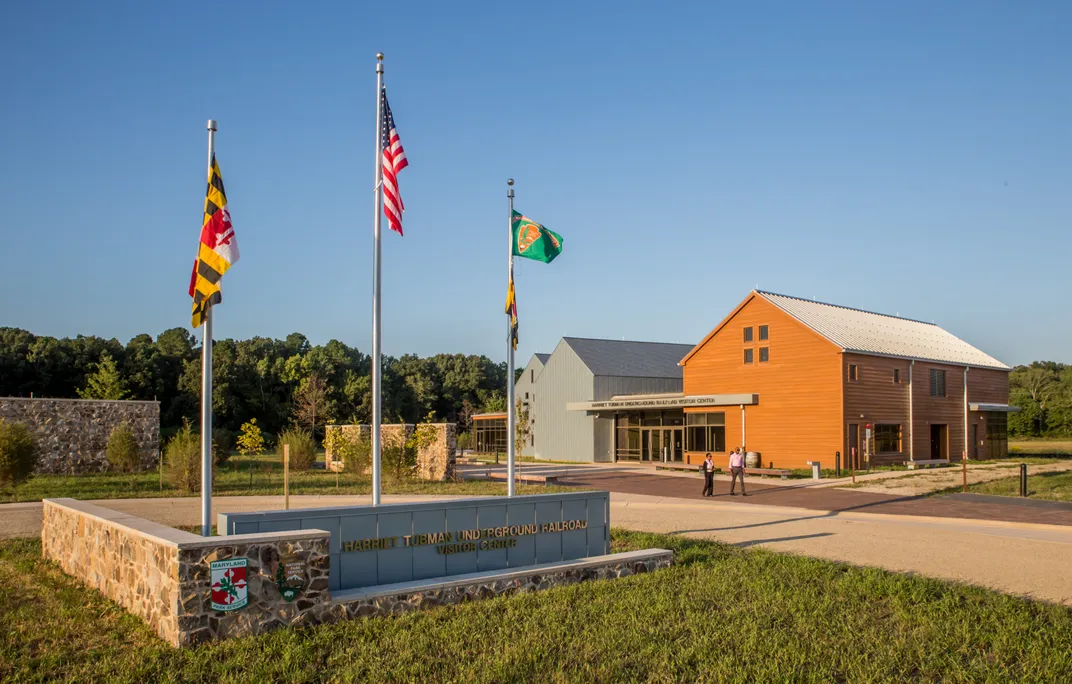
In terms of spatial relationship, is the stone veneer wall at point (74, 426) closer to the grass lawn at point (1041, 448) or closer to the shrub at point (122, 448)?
the shrub at point (122, 448)

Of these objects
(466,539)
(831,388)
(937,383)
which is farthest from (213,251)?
(937,383)

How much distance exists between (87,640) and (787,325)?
34.3 meters

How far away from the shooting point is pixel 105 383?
54938mm

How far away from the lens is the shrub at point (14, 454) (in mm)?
22609

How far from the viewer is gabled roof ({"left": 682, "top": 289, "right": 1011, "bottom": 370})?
38250mm

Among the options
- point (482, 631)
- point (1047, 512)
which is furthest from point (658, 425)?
point (482, 631)

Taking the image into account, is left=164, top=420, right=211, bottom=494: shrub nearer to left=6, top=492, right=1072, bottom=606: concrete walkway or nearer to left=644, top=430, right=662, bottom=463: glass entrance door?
left=6, top=492, right=1072, bottom=606: concrete walkway

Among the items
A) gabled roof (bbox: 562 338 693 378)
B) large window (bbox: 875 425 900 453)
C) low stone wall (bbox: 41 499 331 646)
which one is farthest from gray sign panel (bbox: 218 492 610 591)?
gabled roof (bbox: 562 338 693 378)

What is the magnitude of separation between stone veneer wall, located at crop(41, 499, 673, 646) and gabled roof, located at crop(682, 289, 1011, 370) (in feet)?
97.0

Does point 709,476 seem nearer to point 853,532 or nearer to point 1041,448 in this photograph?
point 853,532

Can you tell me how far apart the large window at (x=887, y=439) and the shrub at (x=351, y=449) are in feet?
74.0

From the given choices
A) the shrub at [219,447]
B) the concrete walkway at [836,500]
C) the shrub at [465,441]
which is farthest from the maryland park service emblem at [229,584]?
the shrub at [465,441]

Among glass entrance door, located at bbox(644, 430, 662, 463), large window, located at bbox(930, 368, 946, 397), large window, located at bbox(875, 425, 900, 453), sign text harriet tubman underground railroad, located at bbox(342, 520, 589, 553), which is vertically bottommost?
glass entrance door, located at bbox(644, 430, 662, 463)

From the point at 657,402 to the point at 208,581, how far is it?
35501 mm
